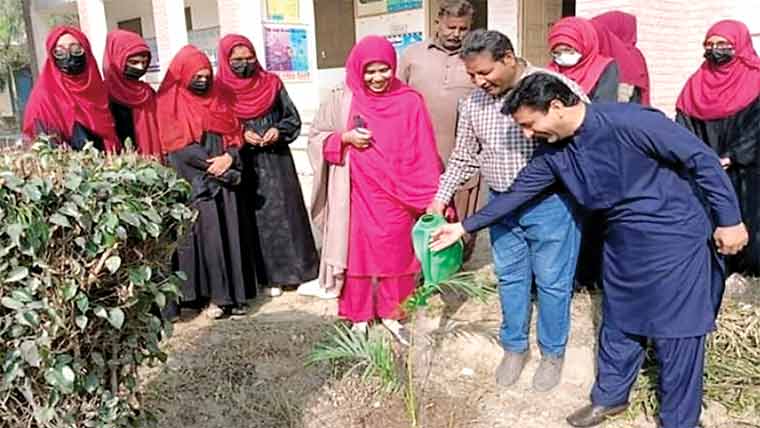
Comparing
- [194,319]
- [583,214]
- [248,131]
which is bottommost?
[194,319]

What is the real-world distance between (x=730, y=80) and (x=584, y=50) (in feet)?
3.26

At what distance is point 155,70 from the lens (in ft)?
39.5

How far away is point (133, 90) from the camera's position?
359cm

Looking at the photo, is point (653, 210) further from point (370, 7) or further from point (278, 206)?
point (370, 7)

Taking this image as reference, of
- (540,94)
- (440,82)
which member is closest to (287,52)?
(440,82)

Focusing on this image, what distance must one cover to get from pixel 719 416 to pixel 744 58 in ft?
6.45

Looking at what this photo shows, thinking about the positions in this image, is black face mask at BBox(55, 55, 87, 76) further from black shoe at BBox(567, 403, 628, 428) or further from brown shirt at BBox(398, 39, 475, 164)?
black shoe at BBox(567, 403, 628, 428)

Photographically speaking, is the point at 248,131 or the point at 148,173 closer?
the point at 148,173

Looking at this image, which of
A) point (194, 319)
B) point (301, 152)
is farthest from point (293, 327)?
point (301, 152)

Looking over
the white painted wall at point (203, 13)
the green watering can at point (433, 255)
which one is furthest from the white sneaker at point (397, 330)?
the white painted wall at point (203, 13)

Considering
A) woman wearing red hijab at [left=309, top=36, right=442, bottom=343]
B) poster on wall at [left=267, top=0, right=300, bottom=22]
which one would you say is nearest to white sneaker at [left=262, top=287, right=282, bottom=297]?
woman wearing red hijab at [left=309, top=36, right=442, bottom=343]

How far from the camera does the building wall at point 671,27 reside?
5441 millimetres

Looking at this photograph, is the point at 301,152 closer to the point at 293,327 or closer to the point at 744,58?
the point at 293,327

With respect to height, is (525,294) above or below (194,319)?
above
